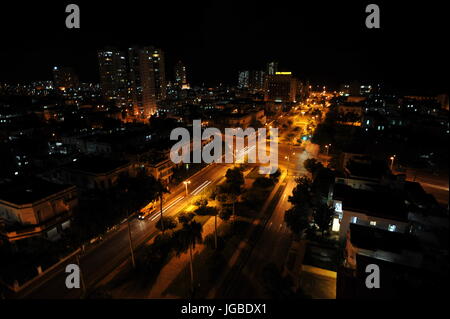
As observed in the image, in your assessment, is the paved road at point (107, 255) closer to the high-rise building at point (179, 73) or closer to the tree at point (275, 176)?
the tree at point (275, 176)

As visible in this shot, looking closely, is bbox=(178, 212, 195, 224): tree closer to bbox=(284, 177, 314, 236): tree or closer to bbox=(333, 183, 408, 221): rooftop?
bbox=(284, 177, 314, 236): tree

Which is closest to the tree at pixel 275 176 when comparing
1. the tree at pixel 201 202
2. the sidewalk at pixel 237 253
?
the sidewalk at pixel 237 253

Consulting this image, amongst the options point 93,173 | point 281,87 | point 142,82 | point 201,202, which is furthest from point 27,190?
point 281,87

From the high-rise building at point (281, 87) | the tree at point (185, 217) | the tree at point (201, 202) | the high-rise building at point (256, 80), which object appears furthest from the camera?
the high-rise building at point (256, 80)

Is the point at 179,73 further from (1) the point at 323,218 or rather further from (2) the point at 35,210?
(1) the point at 323,218

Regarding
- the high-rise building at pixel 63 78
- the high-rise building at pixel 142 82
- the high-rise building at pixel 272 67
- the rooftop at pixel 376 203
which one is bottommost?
the rooftop at pixel 376 203

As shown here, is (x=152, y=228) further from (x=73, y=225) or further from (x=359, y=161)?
(x=359, y=161)
